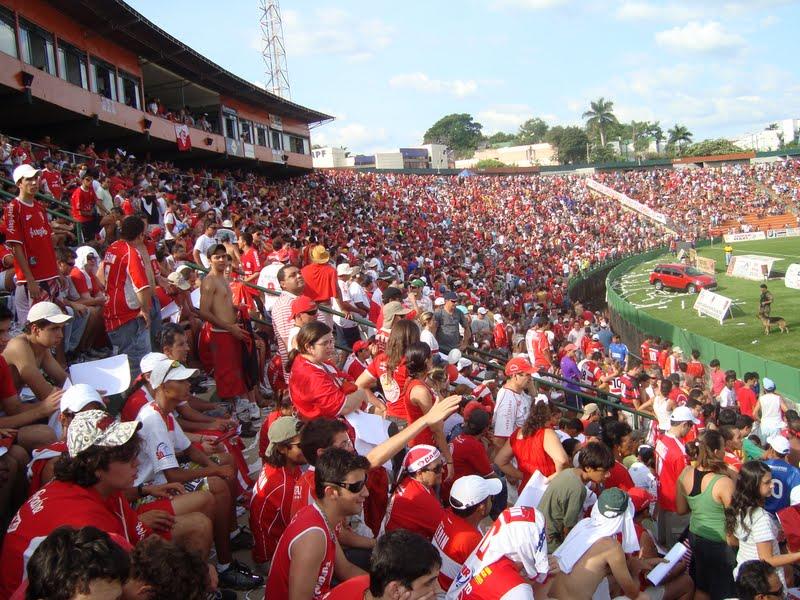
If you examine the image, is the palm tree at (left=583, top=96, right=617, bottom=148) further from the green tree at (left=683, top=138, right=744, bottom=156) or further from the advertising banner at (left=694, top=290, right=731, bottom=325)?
the advertising banner at (left=694, top=290, right=731, bottom=325)

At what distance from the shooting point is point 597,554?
4.11m

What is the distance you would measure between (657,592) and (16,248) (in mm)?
6376

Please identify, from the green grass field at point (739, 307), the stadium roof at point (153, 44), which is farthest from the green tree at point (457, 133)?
the stadium roof at point (153, 44)

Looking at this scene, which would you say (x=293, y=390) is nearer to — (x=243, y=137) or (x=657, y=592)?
(x=657, y=592)

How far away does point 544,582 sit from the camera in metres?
3.85

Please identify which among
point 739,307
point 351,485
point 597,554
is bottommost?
point 739,307

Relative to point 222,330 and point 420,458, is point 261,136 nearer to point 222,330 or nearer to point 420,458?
point 222,330

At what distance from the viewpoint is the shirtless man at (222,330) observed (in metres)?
6.72

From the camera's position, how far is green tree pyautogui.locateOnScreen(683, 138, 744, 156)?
87438 mm

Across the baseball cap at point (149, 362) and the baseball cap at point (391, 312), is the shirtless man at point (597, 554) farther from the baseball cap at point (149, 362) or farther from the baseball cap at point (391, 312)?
the baseball cap at point (391, 312)

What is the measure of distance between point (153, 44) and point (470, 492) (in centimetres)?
2437

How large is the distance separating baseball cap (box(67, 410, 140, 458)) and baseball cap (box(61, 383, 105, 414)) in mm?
578

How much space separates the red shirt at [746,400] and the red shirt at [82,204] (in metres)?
11.7

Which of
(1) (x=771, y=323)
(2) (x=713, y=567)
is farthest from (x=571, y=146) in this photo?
(2) (x=713, y=567)
